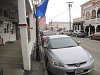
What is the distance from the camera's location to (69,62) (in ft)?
30.3

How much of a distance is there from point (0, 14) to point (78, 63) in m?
12.5

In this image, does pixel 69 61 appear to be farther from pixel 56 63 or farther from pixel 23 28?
pixel 23 28

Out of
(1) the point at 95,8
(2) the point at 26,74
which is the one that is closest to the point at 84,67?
(2) the point at 26,74

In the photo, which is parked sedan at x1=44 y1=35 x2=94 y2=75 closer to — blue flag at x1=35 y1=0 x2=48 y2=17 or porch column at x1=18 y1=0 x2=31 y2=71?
porch column at x1=18 y1=0 x2=31 y2=71

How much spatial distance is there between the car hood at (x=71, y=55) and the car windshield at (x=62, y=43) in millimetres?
576

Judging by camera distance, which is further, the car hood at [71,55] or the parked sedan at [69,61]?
the car hood at [71,55]

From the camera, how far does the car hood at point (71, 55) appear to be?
9367 mm

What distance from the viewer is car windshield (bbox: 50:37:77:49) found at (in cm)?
1140

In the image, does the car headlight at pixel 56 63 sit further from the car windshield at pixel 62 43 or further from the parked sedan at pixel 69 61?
the car windshield at pixel 62 43

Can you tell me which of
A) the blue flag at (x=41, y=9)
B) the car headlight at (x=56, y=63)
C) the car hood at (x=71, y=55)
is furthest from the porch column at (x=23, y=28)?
the blue flag at (x=41, y=9)

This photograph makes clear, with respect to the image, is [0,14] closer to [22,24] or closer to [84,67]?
[22,24]

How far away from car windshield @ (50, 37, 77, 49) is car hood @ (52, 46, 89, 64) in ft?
1.89

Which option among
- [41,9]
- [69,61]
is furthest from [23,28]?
[41,9]

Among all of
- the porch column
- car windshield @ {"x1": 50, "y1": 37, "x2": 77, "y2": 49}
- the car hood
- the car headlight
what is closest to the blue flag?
car windshield @ {"x1": 50, "y1": 37, "x2": 77, "y2": 49}
